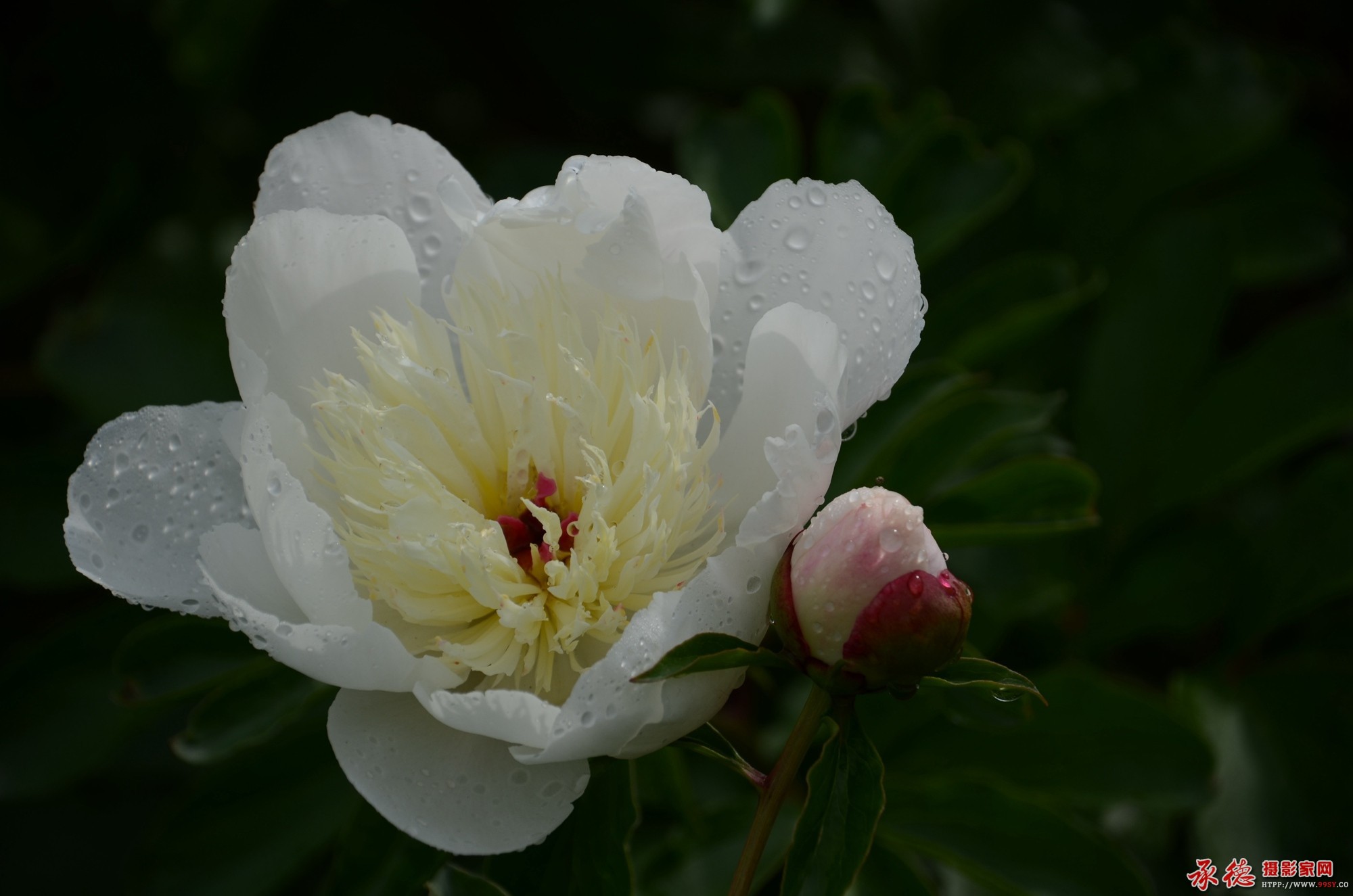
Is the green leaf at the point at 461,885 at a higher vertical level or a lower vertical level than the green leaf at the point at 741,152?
lower

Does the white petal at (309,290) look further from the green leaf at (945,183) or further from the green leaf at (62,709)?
the green leaf at (945,183)

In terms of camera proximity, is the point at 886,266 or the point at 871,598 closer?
the point at 871,598

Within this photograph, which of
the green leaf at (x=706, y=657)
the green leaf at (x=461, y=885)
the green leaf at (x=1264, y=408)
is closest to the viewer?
the green leaf at (x=706, y=657)

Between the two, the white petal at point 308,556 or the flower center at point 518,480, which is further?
the flower center at point 518,480

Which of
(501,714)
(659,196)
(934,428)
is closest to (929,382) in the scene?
(934,428)

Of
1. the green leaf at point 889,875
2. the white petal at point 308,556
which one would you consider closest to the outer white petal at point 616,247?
the white petal at point 308,556

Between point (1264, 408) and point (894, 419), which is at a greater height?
point (1264, 408)

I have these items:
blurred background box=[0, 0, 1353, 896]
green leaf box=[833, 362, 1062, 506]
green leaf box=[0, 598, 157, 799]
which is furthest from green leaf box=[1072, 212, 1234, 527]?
green leaf box=[0, 598, 157, 799]

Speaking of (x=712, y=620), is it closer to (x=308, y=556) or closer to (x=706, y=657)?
(x=706, y=657)
